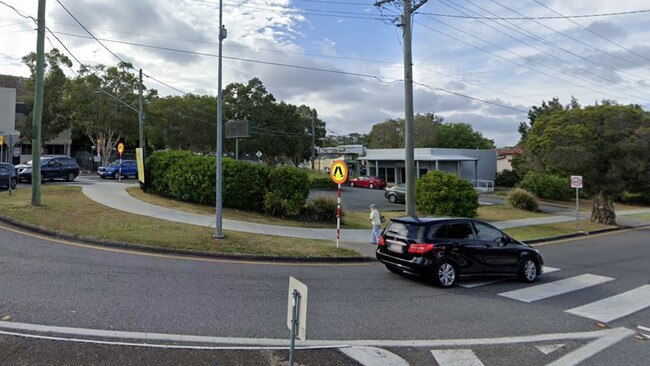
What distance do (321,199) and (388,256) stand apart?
9.72 meters

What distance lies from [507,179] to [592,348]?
50926mm

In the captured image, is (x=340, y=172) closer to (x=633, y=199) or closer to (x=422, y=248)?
(x=422, y=248)

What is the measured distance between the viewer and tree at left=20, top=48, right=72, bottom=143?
47.5 meters

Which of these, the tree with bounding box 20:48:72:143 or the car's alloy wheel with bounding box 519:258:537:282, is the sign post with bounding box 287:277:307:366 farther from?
the tree with bounding box 20:48:72:143

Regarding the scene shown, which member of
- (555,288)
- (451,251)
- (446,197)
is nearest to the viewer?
(451,251)

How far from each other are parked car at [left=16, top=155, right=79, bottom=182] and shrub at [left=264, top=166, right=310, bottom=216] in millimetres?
16166

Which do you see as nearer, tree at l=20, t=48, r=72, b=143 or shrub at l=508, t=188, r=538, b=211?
shrub at l=508, t=188, r=538, b=211

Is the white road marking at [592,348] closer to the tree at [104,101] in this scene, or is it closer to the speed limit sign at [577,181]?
the speed limit sign at [577,181]

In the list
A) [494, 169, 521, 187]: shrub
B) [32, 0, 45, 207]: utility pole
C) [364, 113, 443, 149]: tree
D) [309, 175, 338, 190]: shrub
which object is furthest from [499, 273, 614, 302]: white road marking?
[364, 113, 443, 149]: tree

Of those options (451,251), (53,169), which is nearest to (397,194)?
(53,169)

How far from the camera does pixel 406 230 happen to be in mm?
9461

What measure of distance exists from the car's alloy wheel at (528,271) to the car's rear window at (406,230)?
270cm

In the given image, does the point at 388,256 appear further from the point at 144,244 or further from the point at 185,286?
the point at 144,244

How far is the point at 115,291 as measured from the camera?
6965mm
